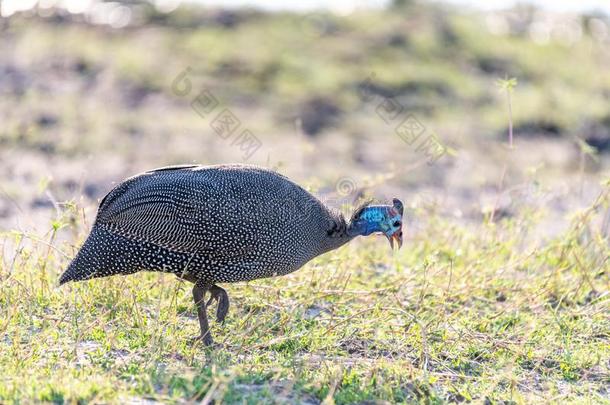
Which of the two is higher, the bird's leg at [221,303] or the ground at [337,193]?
the bird's leg at [221,303]

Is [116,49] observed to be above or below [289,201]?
below

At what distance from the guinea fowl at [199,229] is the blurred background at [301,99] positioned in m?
2.70

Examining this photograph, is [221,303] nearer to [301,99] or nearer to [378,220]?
[378,220]

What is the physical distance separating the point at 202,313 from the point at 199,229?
439 mm

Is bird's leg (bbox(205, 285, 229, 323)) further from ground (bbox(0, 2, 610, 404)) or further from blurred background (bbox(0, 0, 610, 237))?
blurred background (bbox(0, 0, 610, 237))

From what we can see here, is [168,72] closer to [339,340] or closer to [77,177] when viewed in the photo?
[77,177]

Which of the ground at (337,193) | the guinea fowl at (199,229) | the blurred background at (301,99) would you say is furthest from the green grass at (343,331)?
the blurred background at (301,99)

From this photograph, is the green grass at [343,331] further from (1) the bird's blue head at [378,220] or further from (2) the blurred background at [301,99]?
(2) the blurred background at [301,99]

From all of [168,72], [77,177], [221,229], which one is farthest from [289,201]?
[168,72]

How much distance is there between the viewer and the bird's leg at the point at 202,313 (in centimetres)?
453

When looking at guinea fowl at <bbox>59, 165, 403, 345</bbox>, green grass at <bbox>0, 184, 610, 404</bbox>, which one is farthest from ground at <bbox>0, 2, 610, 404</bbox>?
guinea fowl at <bbox>59, 165, 403, 345</bbox>

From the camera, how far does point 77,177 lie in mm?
9016

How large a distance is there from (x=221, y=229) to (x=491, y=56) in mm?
10852

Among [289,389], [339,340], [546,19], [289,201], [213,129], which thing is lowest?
[546,19]
